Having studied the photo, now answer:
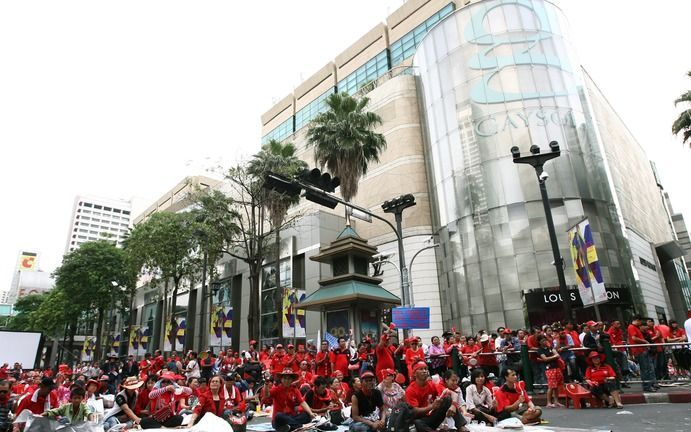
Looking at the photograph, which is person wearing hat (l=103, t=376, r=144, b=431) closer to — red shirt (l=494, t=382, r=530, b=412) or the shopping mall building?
red shirt (l=494, t=382, r=530, b=412)

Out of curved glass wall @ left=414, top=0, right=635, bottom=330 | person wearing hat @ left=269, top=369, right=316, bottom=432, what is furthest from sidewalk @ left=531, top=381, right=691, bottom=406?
curved glass wall @ left=414, top=0, right=635, bottom=330

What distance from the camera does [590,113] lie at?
29016 millimetres

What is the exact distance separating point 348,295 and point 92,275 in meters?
41.3

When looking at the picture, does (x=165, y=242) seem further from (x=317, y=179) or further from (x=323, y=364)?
(x=317, y=179)

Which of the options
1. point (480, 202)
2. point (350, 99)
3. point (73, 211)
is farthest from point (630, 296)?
point (73, 211)

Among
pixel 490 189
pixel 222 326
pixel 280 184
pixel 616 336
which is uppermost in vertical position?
pixel 490 189

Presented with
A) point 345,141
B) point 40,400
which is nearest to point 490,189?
point 345,141

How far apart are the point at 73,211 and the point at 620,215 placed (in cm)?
20210

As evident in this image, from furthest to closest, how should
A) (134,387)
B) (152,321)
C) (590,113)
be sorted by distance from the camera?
(152,321) → (590,113) → (134,387)

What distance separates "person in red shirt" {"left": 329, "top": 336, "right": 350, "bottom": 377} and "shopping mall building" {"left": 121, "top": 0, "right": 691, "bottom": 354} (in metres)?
4.26

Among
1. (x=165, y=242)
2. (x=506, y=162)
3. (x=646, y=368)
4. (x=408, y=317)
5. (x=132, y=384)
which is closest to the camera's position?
(x=132, y=384)

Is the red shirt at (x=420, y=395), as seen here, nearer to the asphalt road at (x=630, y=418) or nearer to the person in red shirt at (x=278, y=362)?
the asphalt road at (x=630, y=418)

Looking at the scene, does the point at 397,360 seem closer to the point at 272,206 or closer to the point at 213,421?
the point at 213,421

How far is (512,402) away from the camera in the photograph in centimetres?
871
